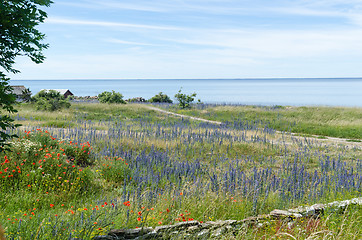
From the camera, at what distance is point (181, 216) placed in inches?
222

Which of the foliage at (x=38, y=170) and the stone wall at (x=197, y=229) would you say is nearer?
the stone wall at (x=197, y=229)

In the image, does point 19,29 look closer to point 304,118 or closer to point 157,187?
point 157,187

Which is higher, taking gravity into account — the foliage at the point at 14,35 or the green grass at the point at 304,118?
the foliage at the point at 14,35

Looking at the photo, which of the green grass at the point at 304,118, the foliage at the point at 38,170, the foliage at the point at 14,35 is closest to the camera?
the foliage at the point at 14,35

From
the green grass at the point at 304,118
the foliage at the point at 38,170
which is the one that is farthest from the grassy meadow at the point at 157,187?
the green grass at the point at 304,118

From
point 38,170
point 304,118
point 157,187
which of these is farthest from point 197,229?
point 304,118

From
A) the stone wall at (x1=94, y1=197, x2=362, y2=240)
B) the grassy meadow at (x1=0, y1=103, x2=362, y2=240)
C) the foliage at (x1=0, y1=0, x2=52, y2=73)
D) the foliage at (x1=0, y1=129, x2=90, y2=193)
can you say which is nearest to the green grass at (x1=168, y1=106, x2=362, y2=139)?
the grassy meadow at (x1=0, y1=103, x2=362, y2=240)

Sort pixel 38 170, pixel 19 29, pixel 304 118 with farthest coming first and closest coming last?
pixel 304 118, pixel 38 170, pixel 19 29

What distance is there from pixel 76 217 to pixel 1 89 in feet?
8.04

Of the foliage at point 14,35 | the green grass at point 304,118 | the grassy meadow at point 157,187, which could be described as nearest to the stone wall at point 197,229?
the grassy meadow at point 157,187

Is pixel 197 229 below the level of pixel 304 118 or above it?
below

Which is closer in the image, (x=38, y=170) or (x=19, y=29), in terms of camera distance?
(x=19, y=29)

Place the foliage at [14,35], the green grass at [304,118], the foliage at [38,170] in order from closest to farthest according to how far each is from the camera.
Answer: the foliage at [14,35], the foliage at [38,170], the green grass at [304,118]

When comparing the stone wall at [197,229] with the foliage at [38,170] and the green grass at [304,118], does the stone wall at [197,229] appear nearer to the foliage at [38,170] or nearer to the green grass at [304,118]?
the foliage at [38,170]
